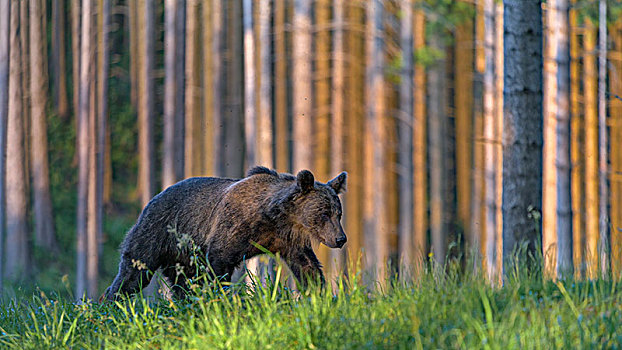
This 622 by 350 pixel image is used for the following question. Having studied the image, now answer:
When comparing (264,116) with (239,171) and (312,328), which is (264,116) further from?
(312,328)

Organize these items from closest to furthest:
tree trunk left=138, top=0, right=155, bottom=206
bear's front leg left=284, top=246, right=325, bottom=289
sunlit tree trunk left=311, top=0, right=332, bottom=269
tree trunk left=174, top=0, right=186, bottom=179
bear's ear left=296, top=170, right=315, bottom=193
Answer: bear's ear left=296, top=170, right=315, bottom=193, bear's front leg left=284, top=246, right=325, bottom=289, sunlit tree trunk left=311, top=0, right=332, bottom=269, tree trunk left=138, top=0, right=155, bottom=206, tree trunk left=174, top=0, right=186, bottom=179

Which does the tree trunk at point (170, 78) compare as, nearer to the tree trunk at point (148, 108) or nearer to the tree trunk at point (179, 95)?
the tree trunk at point (179, 95)

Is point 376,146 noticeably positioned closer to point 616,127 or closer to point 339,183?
point 616,127

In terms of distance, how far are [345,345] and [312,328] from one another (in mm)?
323

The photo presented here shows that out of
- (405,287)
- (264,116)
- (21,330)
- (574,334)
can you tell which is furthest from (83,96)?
(574,334)

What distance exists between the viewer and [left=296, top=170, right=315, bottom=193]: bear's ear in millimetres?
7281

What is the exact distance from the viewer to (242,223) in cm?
741

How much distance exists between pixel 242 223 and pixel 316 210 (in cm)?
72

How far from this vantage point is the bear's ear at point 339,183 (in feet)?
25.7

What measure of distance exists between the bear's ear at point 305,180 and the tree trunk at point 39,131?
1883 cm

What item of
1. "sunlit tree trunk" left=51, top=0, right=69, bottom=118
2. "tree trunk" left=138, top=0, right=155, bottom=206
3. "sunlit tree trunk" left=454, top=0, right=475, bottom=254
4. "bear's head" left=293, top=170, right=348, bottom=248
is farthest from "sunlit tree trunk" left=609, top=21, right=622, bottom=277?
"sunlit tree trunk" left=51, top=0, right=69, bottom=118

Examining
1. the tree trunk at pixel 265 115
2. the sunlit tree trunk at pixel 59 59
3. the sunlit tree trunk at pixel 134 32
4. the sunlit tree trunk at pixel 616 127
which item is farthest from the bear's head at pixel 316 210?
the sunlit tree trunk at pixel 134 32

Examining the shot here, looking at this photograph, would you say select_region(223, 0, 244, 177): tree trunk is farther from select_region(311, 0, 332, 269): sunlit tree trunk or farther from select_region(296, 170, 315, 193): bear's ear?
select_region(296, 170, 315, 193): bear's ear

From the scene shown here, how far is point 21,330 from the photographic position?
714cm
